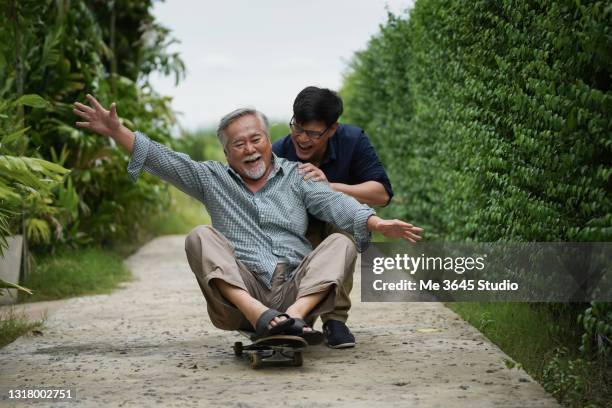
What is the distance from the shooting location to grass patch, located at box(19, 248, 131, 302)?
29.0 ft

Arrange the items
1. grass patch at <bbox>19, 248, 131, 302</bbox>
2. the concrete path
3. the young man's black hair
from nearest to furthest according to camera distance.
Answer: the concrete path
the young man's black hair
grass patch at <bbox>19, 248, 131, 302</bbox>

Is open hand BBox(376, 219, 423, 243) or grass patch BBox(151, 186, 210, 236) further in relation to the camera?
grass patch BBox(151, 186, 210, 236)

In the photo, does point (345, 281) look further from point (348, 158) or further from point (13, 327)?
point (13, 327)

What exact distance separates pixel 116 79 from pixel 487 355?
8.11 metres

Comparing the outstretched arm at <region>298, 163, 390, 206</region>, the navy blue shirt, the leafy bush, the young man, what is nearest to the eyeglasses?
the young man

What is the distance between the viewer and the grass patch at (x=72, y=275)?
8.84 meters

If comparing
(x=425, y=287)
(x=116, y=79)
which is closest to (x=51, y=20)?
(x=116, y=79)

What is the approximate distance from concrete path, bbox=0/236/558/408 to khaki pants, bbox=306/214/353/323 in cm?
22

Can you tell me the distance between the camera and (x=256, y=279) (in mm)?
5387

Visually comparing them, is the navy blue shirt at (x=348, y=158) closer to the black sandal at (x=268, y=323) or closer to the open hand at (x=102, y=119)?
the open hand at (x=102, y=119)

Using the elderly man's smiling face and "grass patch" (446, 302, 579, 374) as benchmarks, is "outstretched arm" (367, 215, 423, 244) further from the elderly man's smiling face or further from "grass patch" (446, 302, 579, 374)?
"grass patch" (446, 302, 579, 374)

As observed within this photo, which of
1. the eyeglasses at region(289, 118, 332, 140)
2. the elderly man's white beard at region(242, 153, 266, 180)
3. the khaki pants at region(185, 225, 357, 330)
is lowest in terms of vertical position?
the khaki pants at region(185, 225, 357, 330)

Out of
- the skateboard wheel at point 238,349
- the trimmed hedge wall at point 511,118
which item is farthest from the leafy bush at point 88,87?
the skateboard wheel at point 238,349

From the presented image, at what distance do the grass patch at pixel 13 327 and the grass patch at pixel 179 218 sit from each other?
7951 millimetres
